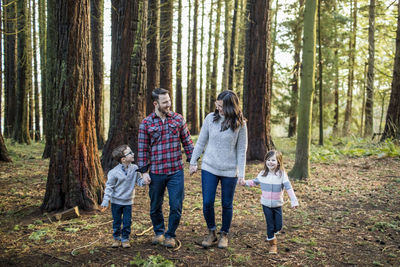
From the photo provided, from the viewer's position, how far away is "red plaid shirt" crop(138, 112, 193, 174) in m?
4.29

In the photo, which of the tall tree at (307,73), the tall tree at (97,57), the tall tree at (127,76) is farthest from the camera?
the tall tree at (97,57)

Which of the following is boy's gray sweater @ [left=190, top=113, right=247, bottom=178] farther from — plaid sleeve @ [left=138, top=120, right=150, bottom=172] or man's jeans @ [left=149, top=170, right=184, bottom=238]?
plaid sleeve @ [left=138, top=120, right=150, bottom=172]

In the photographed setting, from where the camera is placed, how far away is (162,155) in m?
4.30

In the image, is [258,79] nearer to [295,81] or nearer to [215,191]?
[215,191]

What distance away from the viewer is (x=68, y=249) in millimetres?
4250

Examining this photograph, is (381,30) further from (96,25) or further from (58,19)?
(58,19)

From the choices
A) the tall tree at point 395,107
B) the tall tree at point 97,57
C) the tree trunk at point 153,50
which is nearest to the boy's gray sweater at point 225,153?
the tree trunk at point 153,50

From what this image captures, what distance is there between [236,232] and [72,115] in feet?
11.3

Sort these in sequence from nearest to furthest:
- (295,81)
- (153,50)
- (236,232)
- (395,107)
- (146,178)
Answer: (146,178), (236,232), (153,50), (395,107), (295,81)

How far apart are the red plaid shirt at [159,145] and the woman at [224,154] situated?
283 mm

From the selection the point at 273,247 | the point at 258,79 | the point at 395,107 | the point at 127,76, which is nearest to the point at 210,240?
the point at 273,247

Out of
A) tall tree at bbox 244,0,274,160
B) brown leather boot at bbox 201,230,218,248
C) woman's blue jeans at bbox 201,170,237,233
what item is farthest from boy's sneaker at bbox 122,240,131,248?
tall tree at bbox 244,0,274,160

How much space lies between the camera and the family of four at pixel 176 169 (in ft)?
14.1

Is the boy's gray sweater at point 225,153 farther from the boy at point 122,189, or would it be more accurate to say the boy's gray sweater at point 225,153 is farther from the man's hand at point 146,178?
the boy at point 122,189
